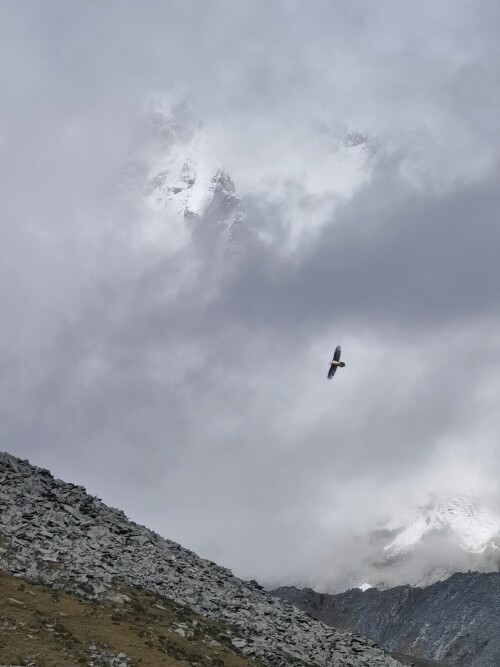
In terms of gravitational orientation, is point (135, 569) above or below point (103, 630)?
above

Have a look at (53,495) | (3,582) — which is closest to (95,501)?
(53,495)

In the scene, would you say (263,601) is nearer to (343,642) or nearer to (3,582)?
(343,642)

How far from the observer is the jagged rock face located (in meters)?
77.9

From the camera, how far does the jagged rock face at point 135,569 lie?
77875 mm

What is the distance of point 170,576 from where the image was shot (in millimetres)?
88625

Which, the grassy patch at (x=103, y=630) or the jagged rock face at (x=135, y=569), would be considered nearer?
the grassy patch at (x=103, y=630)

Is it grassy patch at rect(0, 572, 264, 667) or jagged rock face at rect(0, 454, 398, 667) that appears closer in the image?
grassy patch at rect(0, 572, 264, 667)

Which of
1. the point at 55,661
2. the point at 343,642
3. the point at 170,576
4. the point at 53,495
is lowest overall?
the point at 55,661

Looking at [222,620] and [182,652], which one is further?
[222,620]

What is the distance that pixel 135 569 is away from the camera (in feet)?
284

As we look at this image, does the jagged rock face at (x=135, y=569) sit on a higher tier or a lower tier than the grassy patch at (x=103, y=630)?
higher

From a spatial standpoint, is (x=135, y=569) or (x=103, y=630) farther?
(x=135, y=569)

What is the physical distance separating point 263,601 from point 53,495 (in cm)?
2849

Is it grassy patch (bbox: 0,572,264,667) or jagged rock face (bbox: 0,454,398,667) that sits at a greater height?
jagged rock face (bbox: 0,454,398,667)
